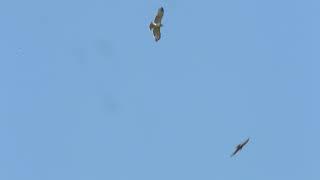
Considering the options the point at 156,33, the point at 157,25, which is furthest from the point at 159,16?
the point at 156,33

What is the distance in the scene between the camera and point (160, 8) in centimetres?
6862

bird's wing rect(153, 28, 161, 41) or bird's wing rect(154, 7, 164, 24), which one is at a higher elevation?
bird's wing rect(154, 7, 164, 24)

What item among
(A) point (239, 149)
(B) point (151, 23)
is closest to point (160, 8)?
(B) point (151, 23)

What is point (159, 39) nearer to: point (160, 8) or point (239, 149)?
point (160, 8)

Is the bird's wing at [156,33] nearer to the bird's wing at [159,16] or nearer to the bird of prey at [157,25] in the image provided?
the bird of prey at [157,25]

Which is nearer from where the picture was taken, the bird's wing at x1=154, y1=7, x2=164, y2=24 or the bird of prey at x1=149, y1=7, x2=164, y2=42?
the bird's wing at x1=154, y1=7, x2=164, y2=24

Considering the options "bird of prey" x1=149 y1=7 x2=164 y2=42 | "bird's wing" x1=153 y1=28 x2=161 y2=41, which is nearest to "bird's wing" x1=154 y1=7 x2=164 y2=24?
"bird of prey" x1=149 y1=7 x2=164 y2=42

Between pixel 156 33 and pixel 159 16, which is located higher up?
pixel 159 16

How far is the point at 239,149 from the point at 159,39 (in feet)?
39.2

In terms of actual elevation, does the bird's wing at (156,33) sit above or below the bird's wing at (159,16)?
below

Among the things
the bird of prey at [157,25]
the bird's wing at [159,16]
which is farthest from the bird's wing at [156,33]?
the bird's wing at [159,16]

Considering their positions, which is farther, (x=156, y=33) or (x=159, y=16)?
(x=156, y=33)

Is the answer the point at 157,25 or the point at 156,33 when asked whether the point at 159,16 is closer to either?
the point at 157,25

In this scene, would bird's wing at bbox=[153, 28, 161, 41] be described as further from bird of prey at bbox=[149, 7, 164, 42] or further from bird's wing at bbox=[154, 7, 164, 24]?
bird's wing at bbox=[154, 7, 164, 24]
